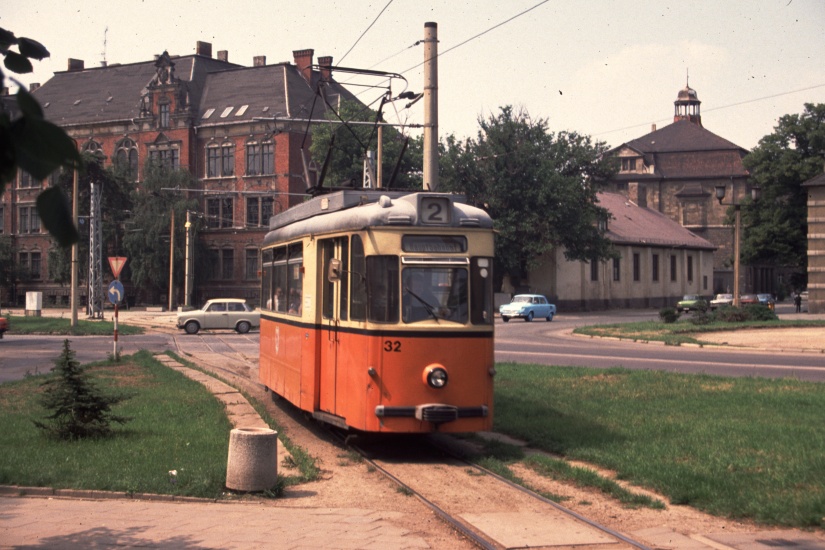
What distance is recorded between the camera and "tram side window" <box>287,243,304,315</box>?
1330 centimetres

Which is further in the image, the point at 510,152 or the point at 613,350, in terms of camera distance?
the point at 510,152

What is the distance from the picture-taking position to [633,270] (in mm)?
77375

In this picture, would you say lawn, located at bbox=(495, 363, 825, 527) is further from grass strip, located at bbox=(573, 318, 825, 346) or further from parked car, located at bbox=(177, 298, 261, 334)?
parked car, located at bbox=(177, 298, 261, 334)

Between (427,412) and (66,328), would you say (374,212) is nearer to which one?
(427,412)

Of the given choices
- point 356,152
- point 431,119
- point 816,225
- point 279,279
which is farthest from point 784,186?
point 279,279

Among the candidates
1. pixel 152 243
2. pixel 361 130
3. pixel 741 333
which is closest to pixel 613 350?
pixel 741 333

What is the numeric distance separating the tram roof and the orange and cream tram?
0.02 metres

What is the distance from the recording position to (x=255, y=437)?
29.0ft

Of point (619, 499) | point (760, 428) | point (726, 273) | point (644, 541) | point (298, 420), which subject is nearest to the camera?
point (644, 541)

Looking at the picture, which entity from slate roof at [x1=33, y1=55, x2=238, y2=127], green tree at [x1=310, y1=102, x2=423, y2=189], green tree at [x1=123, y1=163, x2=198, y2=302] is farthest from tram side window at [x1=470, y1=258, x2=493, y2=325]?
slate roof at [x1=33, y1=55, x2=238, y2=127]

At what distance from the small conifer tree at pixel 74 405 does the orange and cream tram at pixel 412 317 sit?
273 centimetres

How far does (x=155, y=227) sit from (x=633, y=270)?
36501 millimetres

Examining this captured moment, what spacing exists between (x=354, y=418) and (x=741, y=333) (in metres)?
27.8

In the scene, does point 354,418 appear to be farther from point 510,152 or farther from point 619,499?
point 510,152
